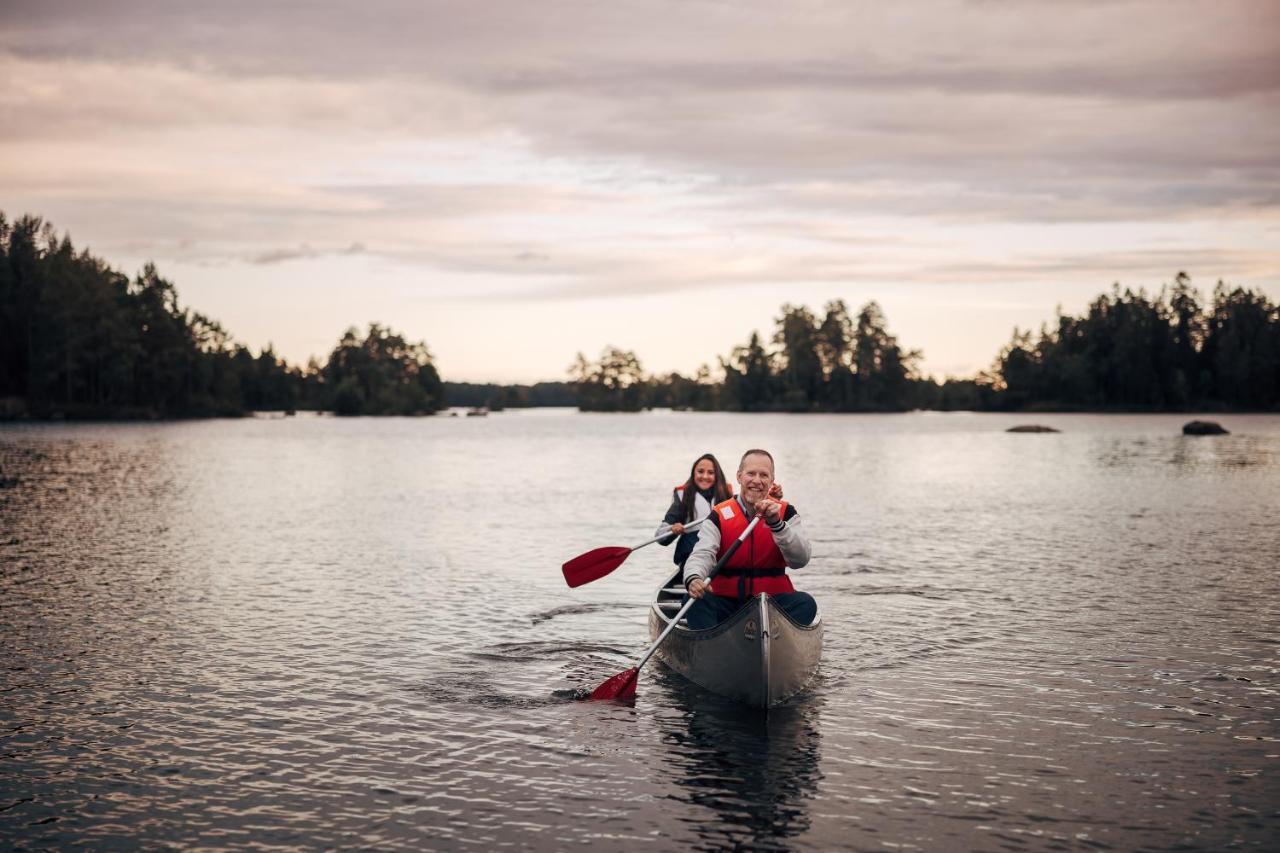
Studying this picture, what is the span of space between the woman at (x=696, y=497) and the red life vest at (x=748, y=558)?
294 cm

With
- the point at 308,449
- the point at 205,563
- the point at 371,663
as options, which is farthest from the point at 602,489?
→ the point at 308,449

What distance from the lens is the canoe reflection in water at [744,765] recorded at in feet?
29.5

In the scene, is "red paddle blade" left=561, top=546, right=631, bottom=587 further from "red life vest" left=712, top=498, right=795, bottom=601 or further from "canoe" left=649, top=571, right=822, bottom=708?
"red life vest" left=712, top=498, right=795, bottom=601

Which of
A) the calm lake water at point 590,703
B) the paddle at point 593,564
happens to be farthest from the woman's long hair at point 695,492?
the calm lake water at point 590,703

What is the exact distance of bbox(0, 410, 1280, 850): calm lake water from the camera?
915 centimetres

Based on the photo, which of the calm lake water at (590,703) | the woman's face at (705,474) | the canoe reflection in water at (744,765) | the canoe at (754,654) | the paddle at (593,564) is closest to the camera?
the canoe reflection in water at (744,765)

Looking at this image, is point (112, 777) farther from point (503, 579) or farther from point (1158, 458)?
point (1158, 458)

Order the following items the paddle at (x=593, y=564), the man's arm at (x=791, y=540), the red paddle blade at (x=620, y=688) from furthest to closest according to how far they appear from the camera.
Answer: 1. the paddle at (x=593, y=564)
2. the red paddle blade at (x=620, y=688)
3. the man's arm at (x=791, y=540)

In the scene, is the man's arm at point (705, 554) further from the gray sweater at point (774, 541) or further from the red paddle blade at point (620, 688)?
the red paddle blade at point (620, 688)

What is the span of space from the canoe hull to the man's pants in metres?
0.16

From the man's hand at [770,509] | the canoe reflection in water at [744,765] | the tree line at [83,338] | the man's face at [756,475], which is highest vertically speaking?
the tree line at [83,338]

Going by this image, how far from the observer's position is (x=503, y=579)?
2267 centimetres

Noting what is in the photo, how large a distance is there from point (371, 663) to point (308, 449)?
7522cm

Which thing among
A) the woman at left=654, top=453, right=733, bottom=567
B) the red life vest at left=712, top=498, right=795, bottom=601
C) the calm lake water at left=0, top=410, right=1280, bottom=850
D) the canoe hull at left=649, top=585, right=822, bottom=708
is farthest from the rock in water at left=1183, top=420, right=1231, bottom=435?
the red life vest at left=712, top=498, right=795, bottom=601
